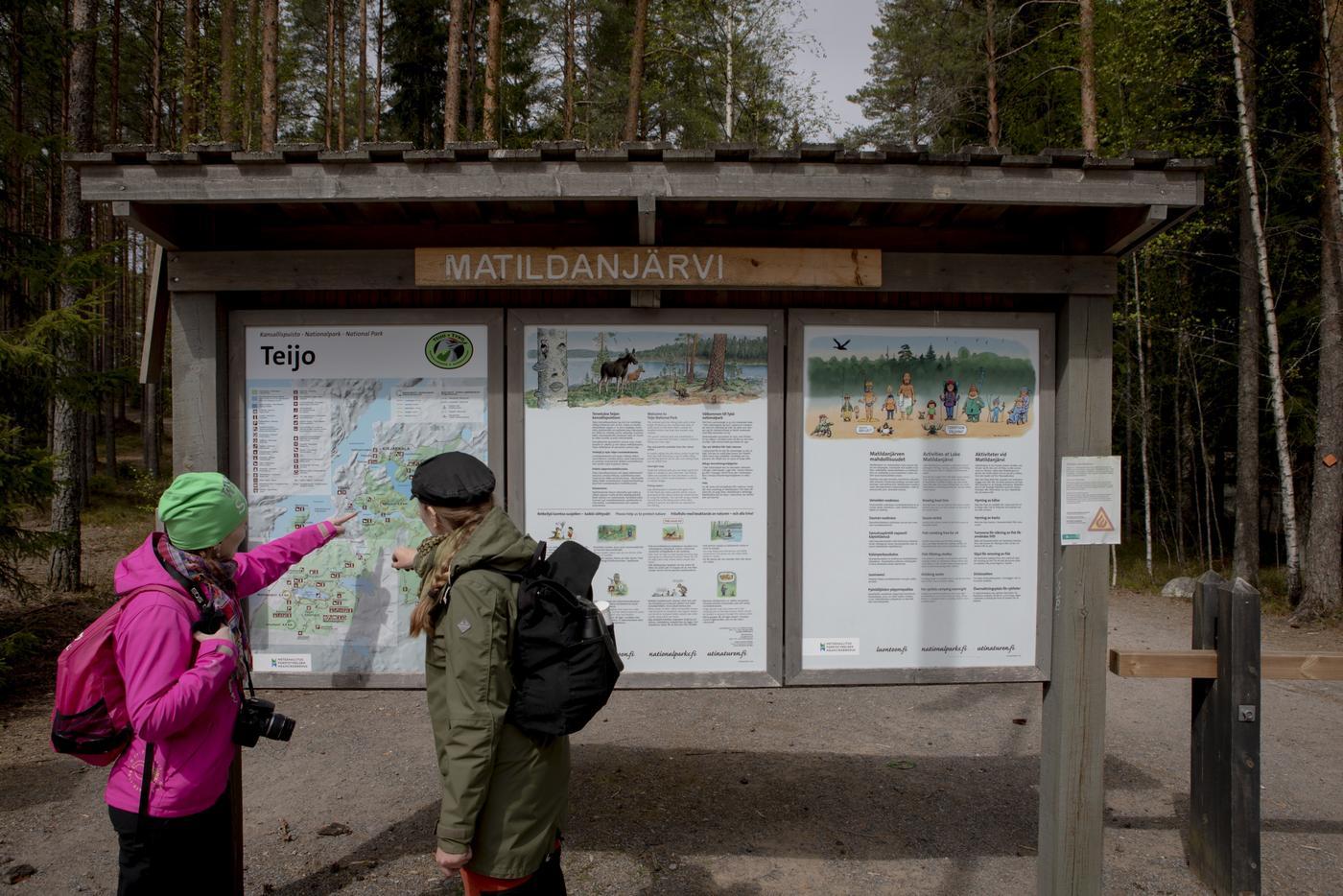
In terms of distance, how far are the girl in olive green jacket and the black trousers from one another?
86 centimetres

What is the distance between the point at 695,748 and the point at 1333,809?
155 inches

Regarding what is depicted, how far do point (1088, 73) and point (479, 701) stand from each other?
48.6 ft

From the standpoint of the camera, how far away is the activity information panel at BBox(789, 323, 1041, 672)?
3744mm

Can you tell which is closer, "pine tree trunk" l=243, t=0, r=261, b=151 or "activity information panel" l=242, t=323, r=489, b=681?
"activity information panel" l=242, t=323, r=489, b=681

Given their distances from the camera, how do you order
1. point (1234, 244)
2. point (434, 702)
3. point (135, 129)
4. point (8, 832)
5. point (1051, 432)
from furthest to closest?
point (135, 129)
point (1234, 244)
point (8, 832)
point (1051, 432)
point (434, 702)

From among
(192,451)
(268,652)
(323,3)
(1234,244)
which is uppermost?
(323,3)

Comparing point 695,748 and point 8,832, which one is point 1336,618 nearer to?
point 695,748

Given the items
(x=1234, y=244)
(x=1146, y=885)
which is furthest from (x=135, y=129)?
(x=1146, y=885)

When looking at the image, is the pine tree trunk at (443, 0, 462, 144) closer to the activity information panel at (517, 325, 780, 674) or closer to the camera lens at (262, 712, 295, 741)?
the activity information panel at (517, 325, 780, 674)

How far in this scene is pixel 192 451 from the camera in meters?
3.53

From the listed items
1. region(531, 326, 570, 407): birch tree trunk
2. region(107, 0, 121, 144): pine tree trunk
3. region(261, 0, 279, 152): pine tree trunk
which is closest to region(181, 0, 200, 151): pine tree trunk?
region(261, 0, 279, 152): pine tree trunk

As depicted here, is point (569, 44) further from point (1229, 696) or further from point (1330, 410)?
point (1229, 696)

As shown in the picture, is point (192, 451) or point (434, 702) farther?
point (192, 451)

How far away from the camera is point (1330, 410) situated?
34.6 ft
